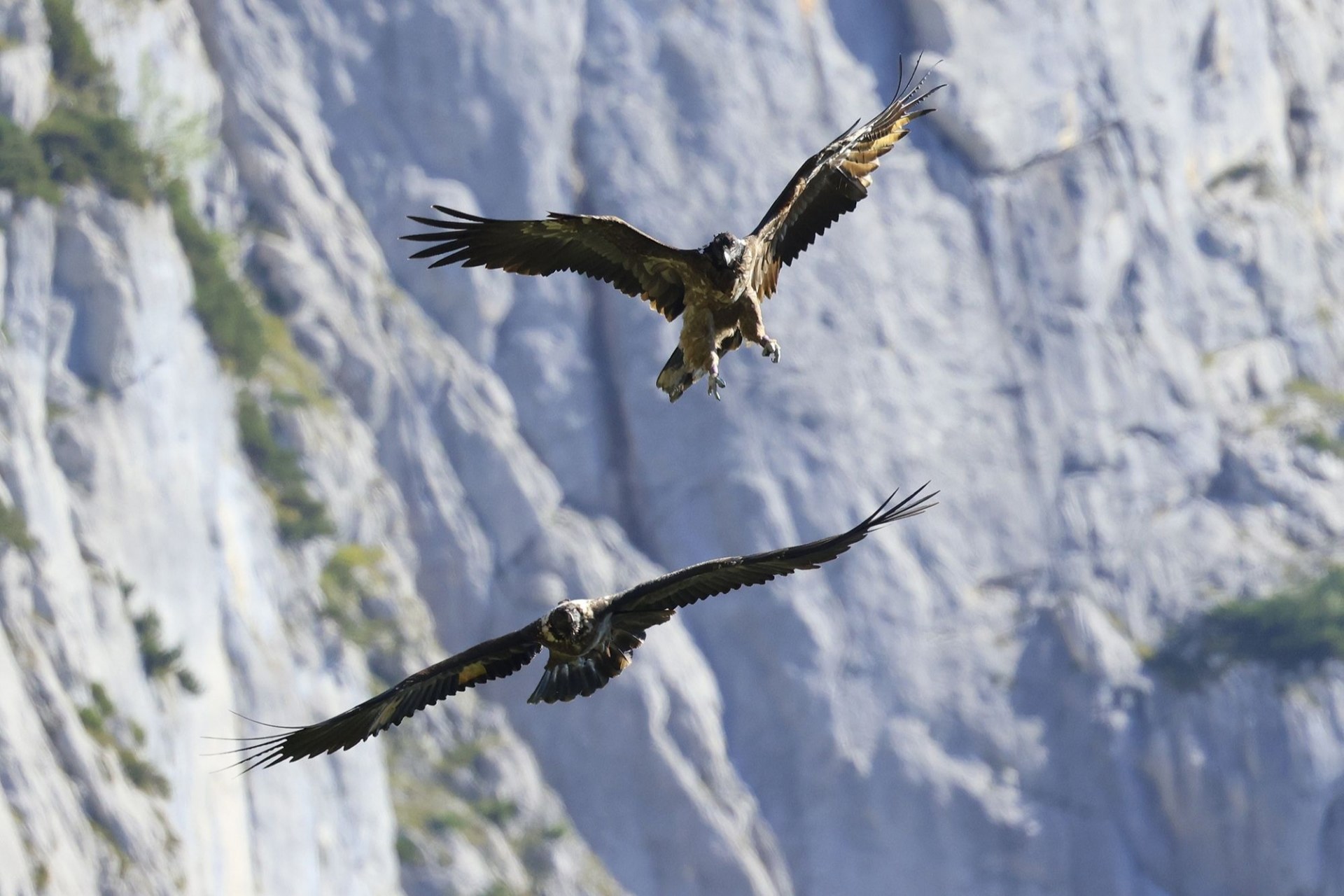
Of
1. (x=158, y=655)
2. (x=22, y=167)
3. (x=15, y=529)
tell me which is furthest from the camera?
(x=22, y=167)

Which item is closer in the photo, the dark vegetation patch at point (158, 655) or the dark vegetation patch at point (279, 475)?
the dark vegetation patch at point (158, 655)

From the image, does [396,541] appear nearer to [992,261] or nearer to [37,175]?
[37,175]

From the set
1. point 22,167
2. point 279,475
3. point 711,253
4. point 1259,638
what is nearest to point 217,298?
point 279,475

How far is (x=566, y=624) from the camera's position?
21625 millimetres

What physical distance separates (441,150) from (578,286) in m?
6.43

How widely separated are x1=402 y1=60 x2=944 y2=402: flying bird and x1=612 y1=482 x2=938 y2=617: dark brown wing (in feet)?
6.59

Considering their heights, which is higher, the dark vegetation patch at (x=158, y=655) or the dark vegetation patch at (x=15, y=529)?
the dark vegetation patch at (x=15, y=529)

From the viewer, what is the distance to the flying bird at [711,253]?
74.6 ft

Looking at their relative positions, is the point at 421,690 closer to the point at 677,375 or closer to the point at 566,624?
the point at 566,624

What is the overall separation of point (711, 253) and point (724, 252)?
6.4 inches

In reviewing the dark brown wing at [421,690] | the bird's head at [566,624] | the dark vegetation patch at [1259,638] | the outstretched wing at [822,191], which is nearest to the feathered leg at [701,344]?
the outstretched wing at [822,191]

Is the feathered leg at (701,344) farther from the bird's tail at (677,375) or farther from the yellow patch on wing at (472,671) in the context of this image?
the yellow patch on wing at (472,671)

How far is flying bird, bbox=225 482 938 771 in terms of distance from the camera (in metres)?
21.6

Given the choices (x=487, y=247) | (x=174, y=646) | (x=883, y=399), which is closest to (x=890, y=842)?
(x=883, y=399)
